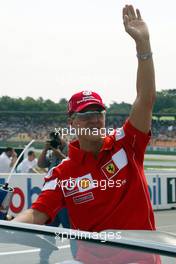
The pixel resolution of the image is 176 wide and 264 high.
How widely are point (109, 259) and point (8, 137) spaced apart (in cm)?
4322

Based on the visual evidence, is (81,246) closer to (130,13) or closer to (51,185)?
(51,185)

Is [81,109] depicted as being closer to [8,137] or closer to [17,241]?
[17,241]

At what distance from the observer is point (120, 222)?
327 centimetres

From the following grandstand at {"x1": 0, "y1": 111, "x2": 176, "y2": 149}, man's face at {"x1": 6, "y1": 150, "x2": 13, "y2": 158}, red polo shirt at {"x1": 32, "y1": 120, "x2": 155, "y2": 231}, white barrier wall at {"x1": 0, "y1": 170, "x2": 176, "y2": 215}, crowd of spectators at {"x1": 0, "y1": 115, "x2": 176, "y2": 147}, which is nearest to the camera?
red polo shirt at {"x1": 32, "y1": 120, "x2": 155, "y2": 231}

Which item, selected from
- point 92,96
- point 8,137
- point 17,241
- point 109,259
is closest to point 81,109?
point 92,96

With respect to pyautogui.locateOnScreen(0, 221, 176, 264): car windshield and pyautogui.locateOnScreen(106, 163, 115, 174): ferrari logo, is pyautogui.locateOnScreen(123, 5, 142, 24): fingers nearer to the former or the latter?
pyautogui.locateOnScreen(106, 163, 115, 174): ferrari logo

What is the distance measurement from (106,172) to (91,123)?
275mm

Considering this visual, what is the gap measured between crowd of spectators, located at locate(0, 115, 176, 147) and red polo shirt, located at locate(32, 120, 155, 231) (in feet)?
116

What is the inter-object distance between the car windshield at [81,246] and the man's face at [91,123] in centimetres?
88

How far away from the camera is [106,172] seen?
3379 millimetres

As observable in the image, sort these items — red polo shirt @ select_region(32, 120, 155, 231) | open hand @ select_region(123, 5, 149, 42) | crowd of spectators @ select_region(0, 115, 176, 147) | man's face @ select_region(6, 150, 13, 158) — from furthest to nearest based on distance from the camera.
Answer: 1. crowd of spectators @ select_region(0, 115, 176, 147)
2. man's face @ select_region(6, 150, 13, 158)
3. open hand @ select_region(123, 5, 149, 42)
4. red polo shirt @ select_region(32, 120, 155, 231)

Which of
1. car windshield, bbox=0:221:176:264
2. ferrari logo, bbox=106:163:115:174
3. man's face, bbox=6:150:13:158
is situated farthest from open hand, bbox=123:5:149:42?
man's face, bbox=6:150:13:158

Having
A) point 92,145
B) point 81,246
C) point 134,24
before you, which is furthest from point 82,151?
point 81,246

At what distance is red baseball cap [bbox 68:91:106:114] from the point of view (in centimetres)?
351
